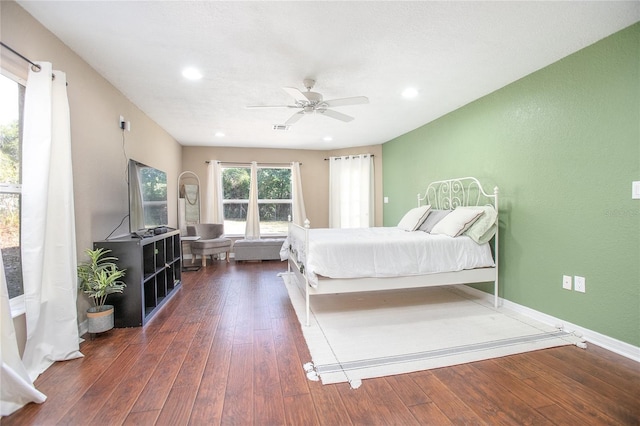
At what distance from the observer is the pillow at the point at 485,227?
299 centimetres

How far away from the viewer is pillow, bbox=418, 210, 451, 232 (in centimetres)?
360

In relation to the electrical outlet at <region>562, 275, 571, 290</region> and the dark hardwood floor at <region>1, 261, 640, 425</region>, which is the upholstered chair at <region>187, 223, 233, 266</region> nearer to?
the dark hardwood floor at <region>1, 261, 640, 425</region>

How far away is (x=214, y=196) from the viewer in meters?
6.12

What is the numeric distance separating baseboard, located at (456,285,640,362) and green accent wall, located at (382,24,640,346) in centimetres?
4

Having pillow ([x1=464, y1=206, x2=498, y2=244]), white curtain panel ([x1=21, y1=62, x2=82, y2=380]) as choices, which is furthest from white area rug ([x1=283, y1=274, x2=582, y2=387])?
white curtain panel ([x1=21, y1=62, x2=82, y2=380])

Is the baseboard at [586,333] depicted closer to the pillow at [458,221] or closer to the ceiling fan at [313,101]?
the pillow at [458,221]

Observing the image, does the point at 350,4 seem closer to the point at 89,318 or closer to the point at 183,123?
the point at 89,318

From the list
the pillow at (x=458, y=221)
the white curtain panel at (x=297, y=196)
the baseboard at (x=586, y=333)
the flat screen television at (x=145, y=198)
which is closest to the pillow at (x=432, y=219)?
the pillow at (x=458, y=221)

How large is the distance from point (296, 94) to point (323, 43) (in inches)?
21.2

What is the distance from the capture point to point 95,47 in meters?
2.35

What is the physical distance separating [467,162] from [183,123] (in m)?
4.03

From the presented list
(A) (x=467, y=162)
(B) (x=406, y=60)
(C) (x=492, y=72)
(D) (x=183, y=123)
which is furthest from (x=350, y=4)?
(D) (x=183, y=123)

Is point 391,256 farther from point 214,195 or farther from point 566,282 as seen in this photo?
point 214,195

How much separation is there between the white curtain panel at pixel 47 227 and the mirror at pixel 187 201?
3736 millimetres
